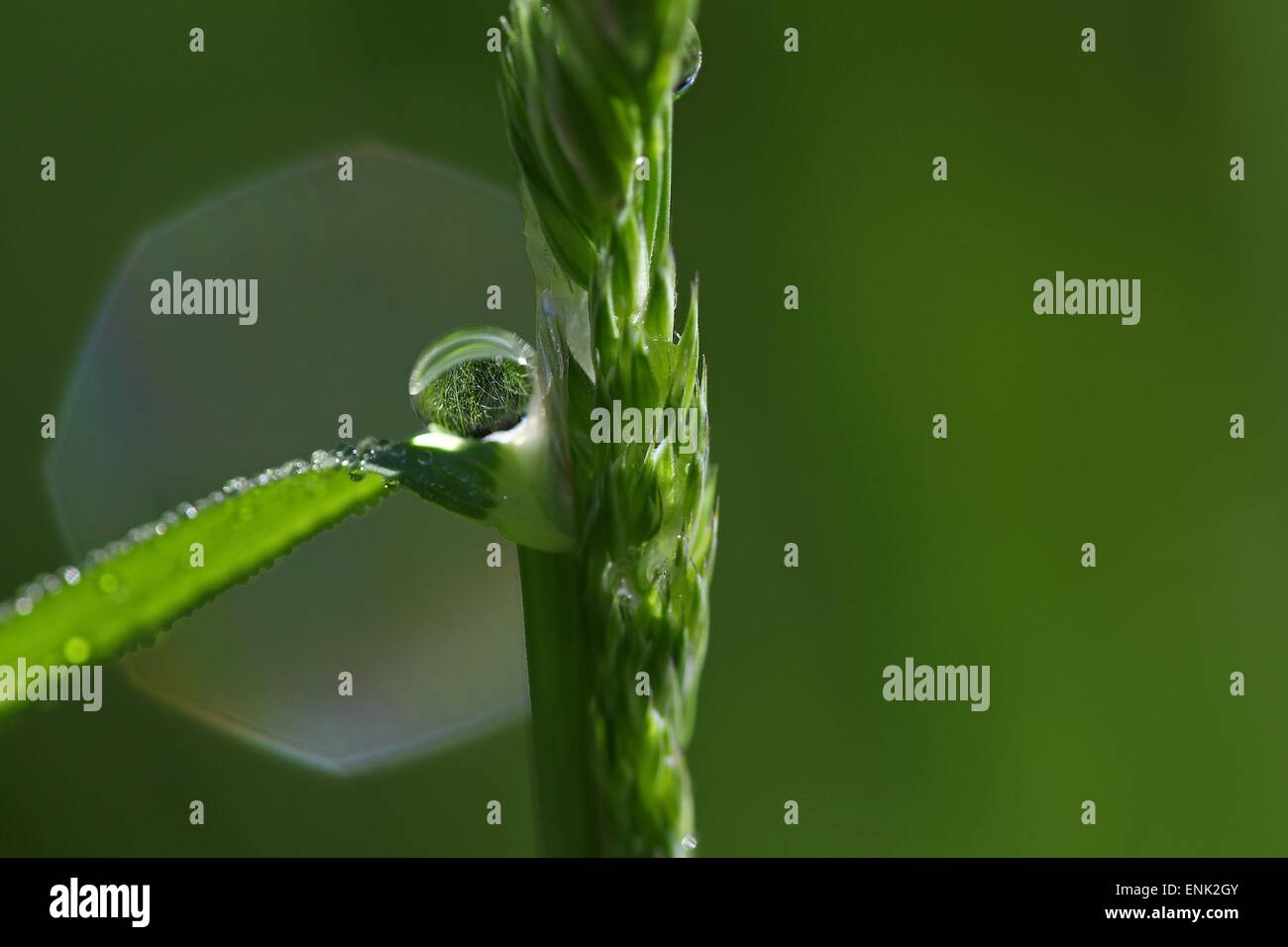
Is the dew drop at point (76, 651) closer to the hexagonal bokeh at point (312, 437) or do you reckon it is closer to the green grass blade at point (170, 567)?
the green grass blade at point (170, 567)

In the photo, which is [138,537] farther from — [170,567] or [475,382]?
[475,382]

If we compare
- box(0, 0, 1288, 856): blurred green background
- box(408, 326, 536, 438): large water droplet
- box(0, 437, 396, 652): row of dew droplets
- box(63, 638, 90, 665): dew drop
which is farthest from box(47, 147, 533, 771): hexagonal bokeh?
box(63, 638, 90, 665): dew drop

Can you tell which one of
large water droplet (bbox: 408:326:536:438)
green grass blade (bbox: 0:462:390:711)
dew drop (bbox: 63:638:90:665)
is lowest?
dew drop (bbox: 63:638:90:665)

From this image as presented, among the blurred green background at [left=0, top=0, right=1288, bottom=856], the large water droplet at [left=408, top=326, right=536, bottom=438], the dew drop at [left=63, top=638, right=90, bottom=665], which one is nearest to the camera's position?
the dew drop at [left=63, top=638, right=90, bottom=665]

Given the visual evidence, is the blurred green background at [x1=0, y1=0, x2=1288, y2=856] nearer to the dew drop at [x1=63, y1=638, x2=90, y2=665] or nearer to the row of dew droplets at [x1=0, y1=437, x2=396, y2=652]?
the row of dew droplets at [x1=0, y1=437, x2=396, y2=652]

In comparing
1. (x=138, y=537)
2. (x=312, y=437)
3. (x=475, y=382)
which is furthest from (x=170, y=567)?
(x=312, y=437)

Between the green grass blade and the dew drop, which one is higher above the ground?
the green grass blade
